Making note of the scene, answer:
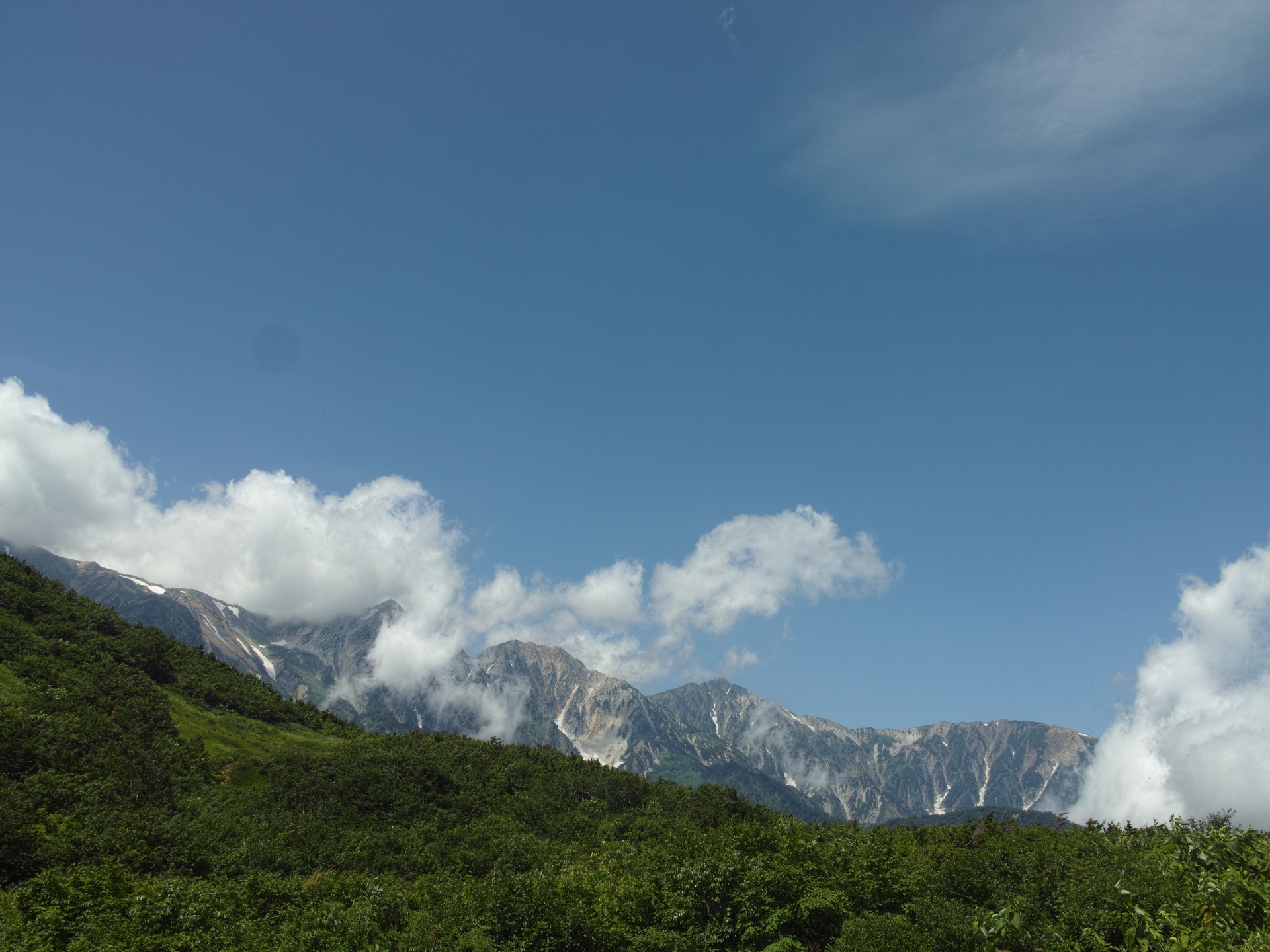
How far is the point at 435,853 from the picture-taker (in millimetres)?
121625

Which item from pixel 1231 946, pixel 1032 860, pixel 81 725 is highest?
pixel 1032 860

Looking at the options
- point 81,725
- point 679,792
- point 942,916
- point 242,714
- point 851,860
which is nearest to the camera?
point 942,916

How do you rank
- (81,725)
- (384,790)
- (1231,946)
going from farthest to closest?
(384,790) → (81,725) → (1231,946)

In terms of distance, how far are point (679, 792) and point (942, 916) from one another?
13568 centimetres

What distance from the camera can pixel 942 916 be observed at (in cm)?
5116

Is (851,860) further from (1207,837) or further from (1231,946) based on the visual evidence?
(1231,946)

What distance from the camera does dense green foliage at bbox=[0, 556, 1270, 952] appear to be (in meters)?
48.4

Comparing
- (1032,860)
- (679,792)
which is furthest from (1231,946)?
(679,792)

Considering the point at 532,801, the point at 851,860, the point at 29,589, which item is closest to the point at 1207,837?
the point at 851,860

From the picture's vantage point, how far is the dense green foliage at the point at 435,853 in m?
48.4

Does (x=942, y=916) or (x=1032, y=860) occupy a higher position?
(x=1032, y=860)

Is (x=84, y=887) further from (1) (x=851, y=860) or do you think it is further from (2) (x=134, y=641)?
(2) (x=134, y=641)

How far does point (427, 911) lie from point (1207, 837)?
71058 mm

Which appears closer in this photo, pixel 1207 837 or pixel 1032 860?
pixel 1207 837
